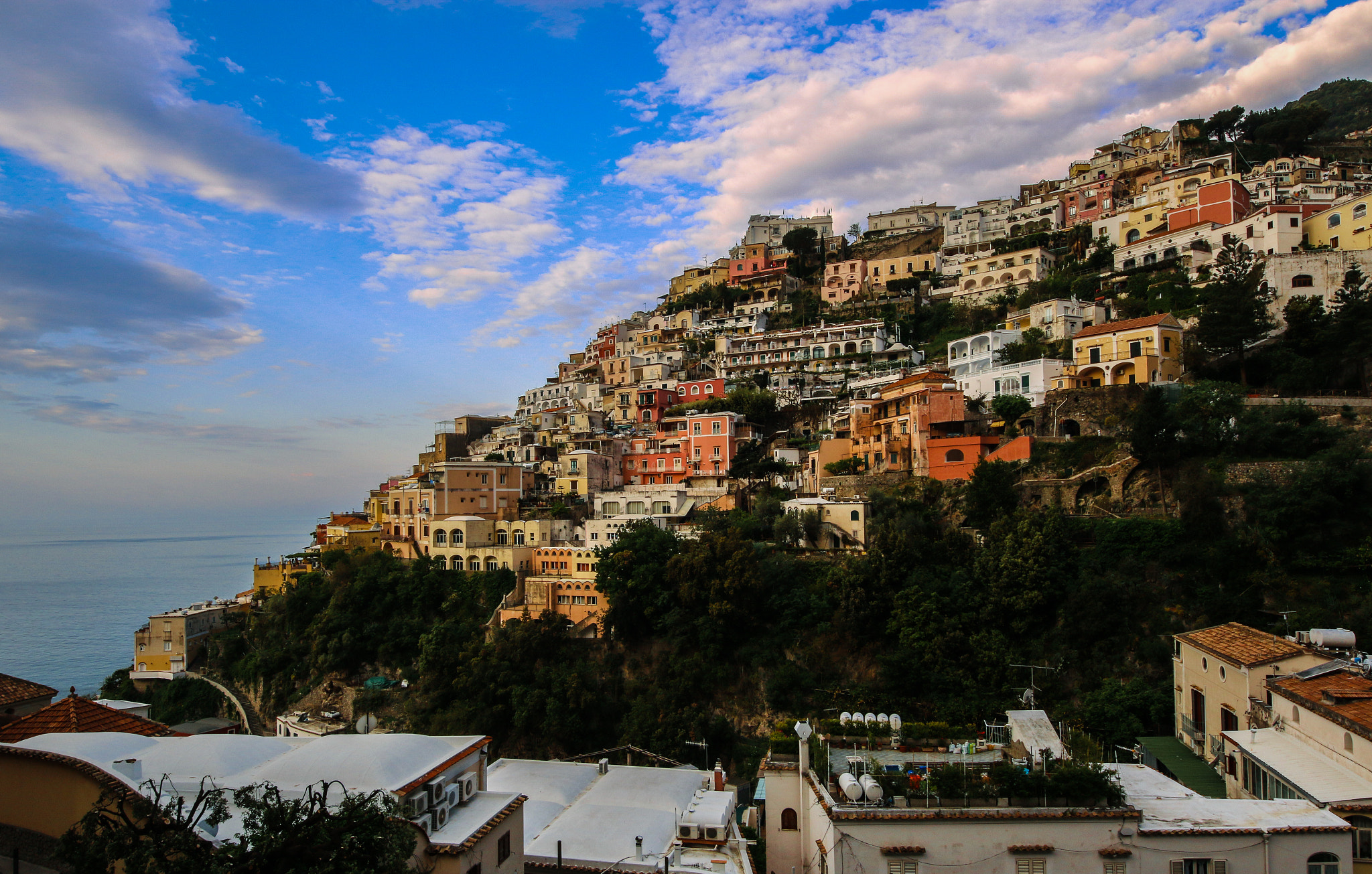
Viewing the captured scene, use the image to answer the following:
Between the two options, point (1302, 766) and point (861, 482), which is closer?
point (1302, 766)

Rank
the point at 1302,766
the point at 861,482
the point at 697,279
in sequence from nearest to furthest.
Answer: the point at 1302,766 → the point at 861,482 → the point at 697,279

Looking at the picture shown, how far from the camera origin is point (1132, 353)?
33.0m

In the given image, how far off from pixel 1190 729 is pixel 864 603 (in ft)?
34.2

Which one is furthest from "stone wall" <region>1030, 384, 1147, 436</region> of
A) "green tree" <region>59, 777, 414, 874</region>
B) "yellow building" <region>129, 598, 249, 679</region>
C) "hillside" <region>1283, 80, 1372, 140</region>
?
"hillside" <region>1283, 80, 1372, 140</region>

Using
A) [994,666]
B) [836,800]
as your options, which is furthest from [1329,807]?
[994,666]

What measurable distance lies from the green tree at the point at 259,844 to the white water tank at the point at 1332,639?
1806 cm

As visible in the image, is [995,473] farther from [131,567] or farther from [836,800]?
[131,567]

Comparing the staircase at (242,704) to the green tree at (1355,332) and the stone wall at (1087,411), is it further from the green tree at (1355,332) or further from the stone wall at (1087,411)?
the green tree at (1355,332)

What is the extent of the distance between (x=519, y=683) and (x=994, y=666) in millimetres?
17387

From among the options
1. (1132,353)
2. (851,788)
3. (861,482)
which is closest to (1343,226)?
(1132,353)

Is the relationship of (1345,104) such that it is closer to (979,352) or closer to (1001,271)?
(1001,271)

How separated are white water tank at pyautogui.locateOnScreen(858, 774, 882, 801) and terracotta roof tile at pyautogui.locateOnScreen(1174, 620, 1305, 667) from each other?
32.5 ft

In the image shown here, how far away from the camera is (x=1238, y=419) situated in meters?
26.1

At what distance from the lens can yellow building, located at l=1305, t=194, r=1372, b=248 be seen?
35562mm
